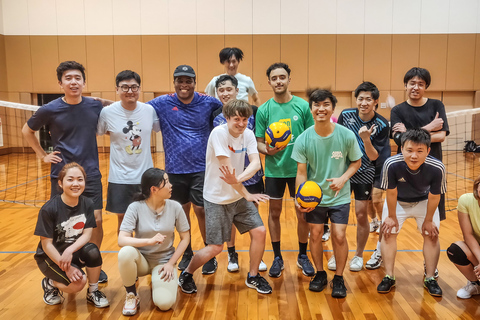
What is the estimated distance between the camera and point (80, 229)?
11.4ft

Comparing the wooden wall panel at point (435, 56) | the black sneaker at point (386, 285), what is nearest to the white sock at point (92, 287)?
the black sneaker at point (386, 285)

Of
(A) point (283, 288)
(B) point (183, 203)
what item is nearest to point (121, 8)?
(B) point (183, 203)

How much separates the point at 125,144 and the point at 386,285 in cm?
286

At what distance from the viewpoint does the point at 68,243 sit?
11.2 feet

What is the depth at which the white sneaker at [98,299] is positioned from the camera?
11.3 feet

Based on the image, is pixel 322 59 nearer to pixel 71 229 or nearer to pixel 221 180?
pixel 221 180

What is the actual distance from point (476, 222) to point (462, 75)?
14.6m

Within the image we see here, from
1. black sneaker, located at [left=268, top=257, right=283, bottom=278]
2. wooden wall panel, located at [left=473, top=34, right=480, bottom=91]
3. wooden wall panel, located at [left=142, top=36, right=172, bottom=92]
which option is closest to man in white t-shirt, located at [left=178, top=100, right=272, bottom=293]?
black sneaker, located at [left=268, top=257, right=283, bottom=278]

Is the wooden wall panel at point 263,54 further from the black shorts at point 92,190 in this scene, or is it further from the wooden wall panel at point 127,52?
the black shorts at point 92,190

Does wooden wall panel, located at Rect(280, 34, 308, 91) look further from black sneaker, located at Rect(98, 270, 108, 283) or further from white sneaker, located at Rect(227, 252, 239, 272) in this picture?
black sneaker, located at Rect(98, 270, 108, 283)

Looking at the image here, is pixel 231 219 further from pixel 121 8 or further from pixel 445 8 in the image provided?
pixel 445 8

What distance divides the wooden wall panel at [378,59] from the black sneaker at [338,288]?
13485 mm

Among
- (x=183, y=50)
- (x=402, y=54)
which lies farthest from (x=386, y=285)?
(x=402, y=54)

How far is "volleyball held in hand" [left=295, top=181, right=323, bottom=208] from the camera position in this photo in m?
3.46
